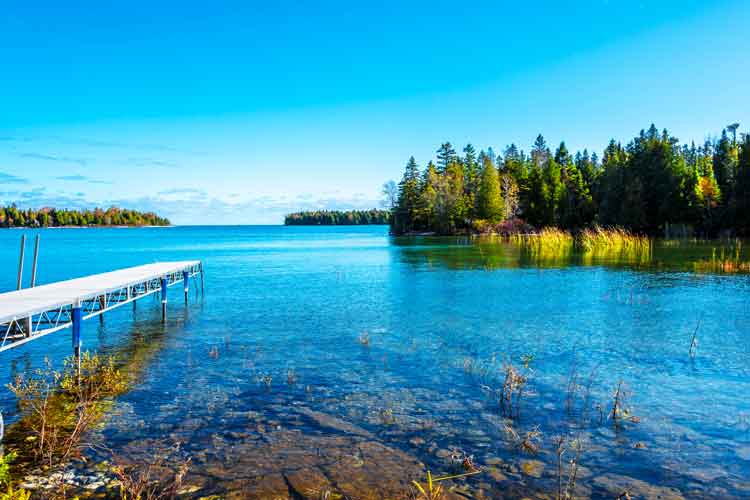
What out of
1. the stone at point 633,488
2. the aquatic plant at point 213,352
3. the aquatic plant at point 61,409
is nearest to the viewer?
the stone at point 633,488

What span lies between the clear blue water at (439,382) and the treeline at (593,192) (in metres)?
49.6

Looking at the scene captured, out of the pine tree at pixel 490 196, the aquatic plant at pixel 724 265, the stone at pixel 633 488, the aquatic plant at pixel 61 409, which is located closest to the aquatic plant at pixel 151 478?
the aquatic plant at pixel 61 409

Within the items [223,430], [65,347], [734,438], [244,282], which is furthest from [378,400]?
[244,282]

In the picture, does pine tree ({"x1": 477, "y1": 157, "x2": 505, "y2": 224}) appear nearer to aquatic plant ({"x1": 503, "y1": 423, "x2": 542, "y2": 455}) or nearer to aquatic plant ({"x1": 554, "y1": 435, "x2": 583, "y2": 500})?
aquatic plant ({"x1": 503, "y1": 423, "x2": 542, "y2": 455})

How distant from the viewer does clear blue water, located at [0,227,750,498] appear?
813cm

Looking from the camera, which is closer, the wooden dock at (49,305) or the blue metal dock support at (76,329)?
the wooden dock at (49,305)

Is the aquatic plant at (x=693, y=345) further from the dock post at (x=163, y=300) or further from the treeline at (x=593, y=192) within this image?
the treeline at (x=593, y=192)

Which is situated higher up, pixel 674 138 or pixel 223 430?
pixel 674 138

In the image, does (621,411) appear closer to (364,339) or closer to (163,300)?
(364,339)

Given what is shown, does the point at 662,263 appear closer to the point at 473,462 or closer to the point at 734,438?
the point at 734,438

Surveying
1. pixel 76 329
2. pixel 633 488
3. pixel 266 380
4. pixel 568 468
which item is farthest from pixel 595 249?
pixel 76 329

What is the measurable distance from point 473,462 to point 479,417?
2.06 metres

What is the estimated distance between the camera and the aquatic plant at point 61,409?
838cm

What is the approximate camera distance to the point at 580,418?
32.6 feet
